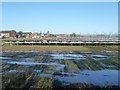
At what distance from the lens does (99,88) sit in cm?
1656

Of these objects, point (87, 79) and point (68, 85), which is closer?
point (68, 85)

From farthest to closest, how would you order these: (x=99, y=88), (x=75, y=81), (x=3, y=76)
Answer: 1. (x=3, y=76)
2. (x=75, y=81)
3. (x=99, y=88)

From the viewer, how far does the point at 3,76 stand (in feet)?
68.1

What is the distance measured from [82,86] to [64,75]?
4.76m

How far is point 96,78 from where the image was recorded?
20.8 m

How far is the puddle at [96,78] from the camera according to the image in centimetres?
1907

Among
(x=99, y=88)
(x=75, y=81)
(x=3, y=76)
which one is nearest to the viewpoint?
(x=99, y=88)

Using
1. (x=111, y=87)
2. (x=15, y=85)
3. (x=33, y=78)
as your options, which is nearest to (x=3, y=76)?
(x=33, y=78)

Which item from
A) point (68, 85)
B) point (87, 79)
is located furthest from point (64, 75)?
point (68, 85)

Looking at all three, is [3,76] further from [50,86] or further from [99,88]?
[99,88]

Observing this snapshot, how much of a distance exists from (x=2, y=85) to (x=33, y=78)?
344 cm

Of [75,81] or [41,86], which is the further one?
[75,81]

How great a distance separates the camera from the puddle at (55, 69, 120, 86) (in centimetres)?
1907

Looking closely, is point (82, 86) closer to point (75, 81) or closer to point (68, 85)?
point (68, 85)
